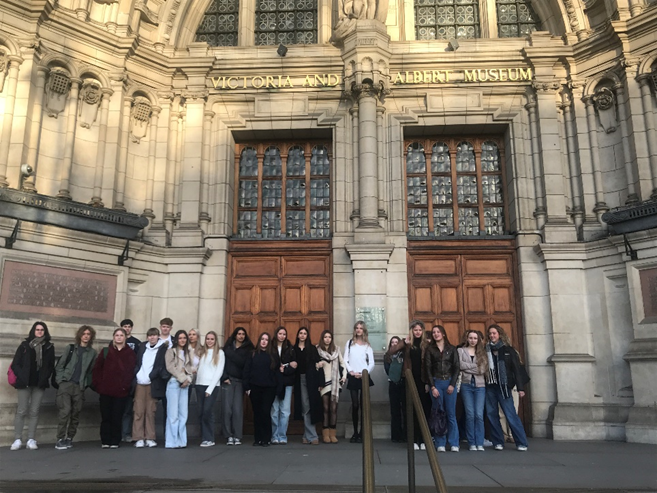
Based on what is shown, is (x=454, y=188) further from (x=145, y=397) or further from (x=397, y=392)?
(x=145, y=397)

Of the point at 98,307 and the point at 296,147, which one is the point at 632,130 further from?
the point at 98,307

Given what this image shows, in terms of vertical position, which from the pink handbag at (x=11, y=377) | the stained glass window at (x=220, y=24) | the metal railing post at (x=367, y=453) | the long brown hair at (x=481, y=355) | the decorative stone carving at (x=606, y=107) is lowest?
the metal railing post at (x=367, y=453)

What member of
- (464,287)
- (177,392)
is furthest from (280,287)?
(464,287)

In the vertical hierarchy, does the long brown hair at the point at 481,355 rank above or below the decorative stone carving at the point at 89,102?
below

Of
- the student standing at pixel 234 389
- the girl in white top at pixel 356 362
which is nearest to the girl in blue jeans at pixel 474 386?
the girl in white top at pixel 356 362

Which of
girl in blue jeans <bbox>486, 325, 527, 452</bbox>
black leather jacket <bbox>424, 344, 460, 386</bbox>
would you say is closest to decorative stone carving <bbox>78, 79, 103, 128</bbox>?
black leather jacket <bbox>424, 344, 460, 386</bbox>

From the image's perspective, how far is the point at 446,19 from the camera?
47.4ft

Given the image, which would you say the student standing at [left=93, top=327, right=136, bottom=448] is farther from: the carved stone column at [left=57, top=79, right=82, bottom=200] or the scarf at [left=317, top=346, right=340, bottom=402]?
the carved stone column at [left=57, top=79, right=82, bottom=200]

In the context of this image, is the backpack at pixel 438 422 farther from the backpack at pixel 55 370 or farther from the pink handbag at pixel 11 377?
the pink handbag at pixel 11 377

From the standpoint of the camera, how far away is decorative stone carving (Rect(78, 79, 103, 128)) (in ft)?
40.5

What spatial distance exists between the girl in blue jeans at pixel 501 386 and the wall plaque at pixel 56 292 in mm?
7323

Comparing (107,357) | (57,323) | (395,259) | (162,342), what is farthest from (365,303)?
(57,323)

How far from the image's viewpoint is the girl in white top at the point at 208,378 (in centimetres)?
974

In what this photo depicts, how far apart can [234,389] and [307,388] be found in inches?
50.4
